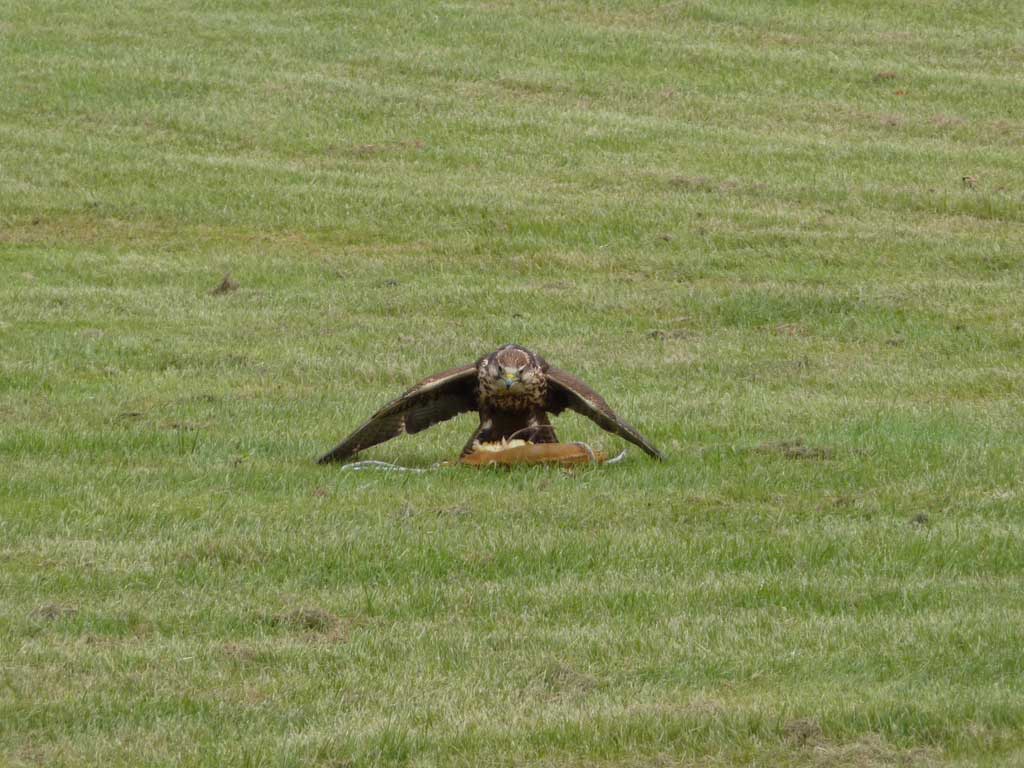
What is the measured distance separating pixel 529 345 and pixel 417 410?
455cm

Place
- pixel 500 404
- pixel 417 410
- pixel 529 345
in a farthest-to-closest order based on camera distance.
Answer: pixel 529 345 < pixel 417 410 < pixel 500 404

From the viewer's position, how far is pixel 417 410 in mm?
11547

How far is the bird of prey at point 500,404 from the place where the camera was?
11141 millimetres

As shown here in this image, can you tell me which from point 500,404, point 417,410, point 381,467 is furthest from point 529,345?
point 381,467

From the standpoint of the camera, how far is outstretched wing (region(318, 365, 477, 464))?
37.2 feet

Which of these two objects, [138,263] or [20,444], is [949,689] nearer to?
[20,444]

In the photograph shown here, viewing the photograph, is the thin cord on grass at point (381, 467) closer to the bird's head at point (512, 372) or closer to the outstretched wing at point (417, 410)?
the outstretched wing at point (417, 410)

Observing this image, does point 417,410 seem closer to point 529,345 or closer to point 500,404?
point 500,404

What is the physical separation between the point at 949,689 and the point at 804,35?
88.7 ft

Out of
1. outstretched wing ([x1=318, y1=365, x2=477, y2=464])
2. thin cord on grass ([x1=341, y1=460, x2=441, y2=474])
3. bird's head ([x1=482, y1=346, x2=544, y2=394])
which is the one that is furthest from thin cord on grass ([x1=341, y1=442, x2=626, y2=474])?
bird's head ([x1=482, y1=346, x2=544, y2=394])

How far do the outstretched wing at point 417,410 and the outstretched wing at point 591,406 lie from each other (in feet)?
1.82

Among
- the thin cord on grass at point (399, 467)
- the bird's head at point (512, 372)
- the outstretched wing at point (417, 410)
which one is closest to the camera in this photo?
the bird's head at point (512, 372)

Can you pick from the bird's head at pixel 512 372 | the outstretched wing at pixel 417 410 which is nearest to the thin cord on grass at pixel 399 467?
the outstretched wing at pixel 417 410

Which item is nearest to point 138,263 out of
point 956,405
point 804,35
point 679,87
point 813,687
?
point 956,405
